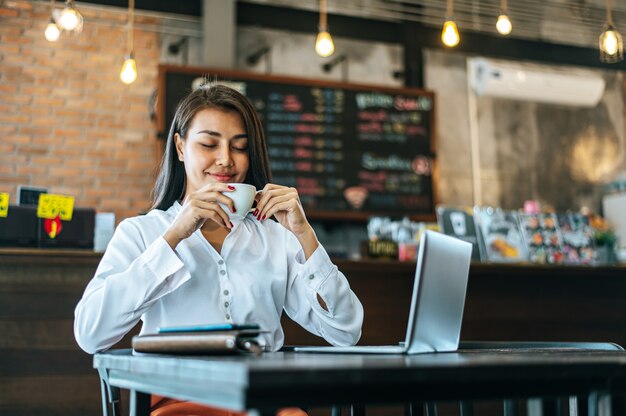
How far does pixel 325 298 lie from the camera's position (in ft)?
5.98

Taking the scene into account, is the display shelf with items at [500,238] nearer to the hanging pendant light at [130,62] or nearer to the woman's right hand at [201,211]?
the hanging pendant light at [130,62]

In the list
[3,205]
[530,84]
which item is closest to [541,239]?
[530,84]

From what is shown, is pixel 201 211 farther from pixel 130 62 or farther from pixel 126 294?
pixel 130 62

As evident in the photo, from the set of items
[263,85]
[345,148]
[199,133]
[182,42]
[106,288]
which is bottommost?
[106,288]

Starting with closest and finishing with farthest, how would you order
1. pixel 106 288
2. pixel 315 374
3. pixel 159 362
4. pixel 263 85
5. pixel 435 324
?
pixel 315 374 → pixel 159 362 → pixel 435 324 → pixel 106 288 → pixel 263 85

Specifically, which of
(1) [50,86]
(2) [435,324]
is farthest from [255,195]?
(1) [50,86]

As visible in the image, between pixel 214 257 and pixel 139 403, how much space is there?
55 cm

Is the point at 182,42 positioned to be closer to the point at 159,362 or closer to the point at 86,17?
the point at 86,17

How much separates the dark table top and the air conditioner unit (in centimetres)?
549

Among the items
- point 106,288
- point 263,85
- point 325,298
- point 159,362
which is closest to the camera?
point 159,362

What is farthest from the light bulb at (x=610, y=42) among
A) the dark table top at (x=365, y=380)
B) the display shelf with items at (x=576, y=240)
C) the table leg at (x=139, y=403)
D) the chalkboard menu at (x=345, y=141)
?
the table leg at (x=139, y=403)

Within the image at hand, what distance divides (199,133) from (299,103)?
3763 mm

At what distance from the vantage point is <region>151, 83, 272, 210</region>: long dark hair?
2.01 metres

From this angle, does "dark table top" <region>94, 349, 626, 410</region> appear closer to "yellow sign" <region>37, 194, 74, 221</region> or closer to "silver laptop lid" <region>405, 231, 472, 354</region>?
"silver laptop lid" <region>405, 231, 472, 354</region>
